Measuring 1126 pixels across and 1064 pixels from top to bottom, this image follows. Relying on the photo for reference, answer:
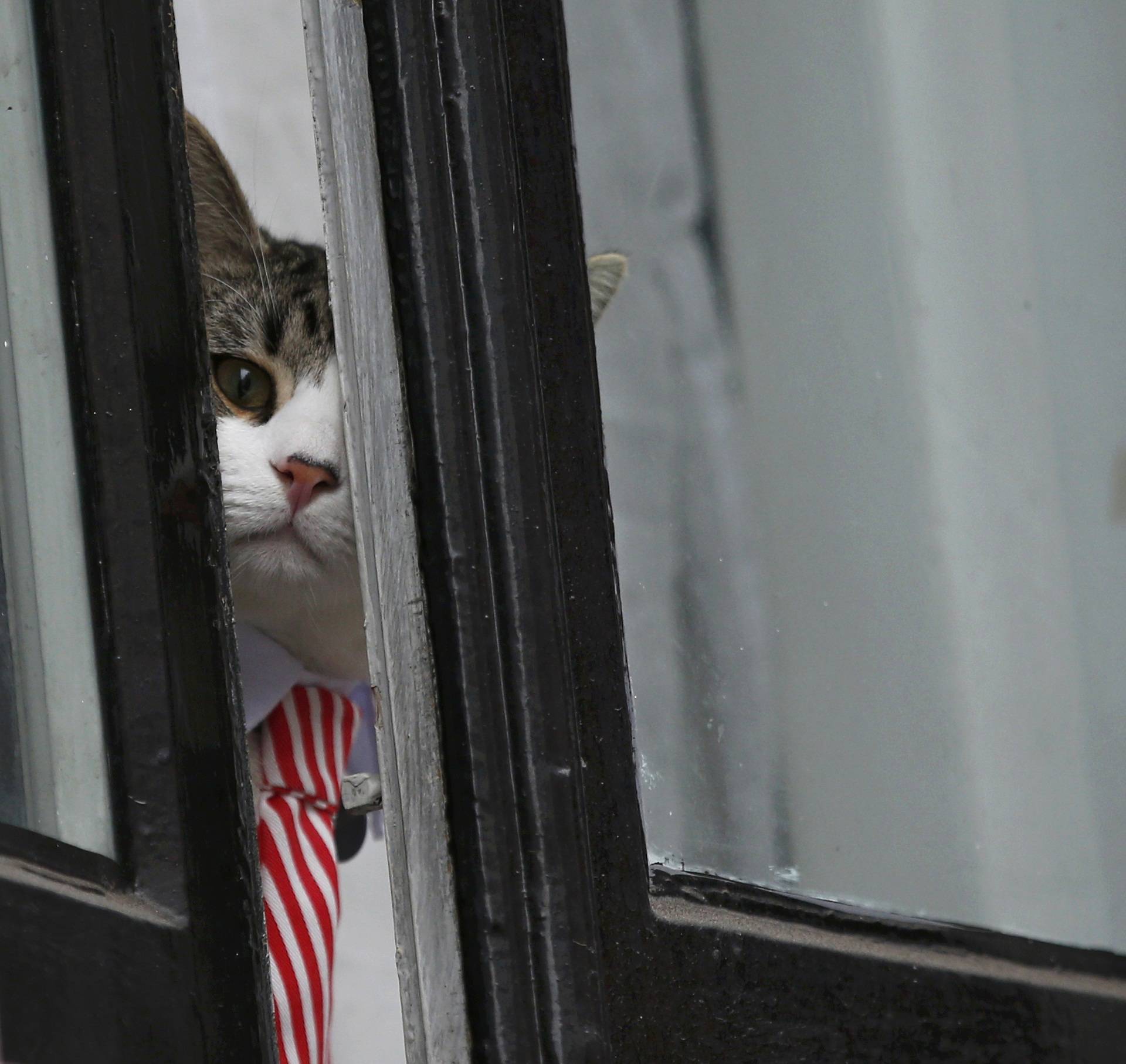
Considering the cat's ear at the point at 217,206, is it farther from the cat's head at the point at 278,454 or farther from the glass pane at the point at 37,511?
the glass pane at the point at 37,511

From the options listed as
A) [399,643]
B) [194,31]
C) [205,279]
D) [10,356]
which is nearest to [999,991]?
[399,643]

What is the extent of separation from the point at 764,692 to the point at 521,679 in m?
0.12

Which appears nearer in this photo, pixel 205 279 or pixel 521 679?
pixel 521 679

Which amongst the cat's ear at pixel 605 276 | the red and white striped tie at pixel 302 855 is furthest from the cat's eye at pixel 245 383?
the cat's ear at pixel 605 276

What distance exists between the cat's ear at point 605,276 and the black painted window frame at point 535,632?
0.03 m

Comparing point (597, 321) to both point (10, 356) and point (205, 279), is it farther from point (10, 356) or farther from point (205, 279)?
point (205, 279)

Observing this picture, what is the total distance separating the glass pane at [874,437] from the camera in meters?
0.50

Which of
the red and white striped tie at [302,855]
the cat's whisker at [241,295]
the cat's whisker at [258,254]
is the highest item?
the cat's whisker at [258,254]

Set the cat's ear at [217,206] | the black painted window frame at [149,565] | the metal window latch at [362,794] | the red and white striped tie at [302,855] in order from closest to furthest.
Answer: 1. the black painted window frame at [149,565]
2. the metal window latch at [362,794]
3. the red and white striped tie at [302,855]
4. the cat's ear at [217,206]

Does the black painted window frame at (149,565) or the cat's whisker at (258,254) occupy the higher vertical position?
the cat's whisker at (258,254)

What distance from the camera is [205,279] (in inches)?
31.3

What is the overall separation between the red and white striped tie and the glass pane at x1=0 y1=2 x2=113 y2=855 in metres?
0.20

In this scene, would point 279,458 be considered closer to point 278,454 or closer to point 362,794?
point 278,454

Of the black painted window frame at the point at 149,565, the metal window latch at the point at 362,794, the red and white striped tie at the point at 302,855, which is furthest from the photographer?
the red and white striped tie at the point at 302,855
